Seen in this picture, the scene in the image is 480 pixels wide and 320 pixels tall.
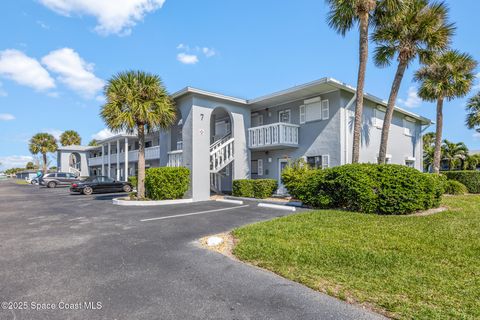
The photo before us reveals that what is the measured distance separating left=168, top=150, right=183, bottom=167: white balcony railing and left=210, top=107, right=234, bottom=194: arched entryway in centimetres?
178

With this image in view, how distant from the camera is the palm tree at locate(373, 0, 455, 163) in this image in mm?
12766

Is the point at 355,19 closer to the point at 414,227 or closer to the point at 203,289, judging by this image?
the point at 414,227

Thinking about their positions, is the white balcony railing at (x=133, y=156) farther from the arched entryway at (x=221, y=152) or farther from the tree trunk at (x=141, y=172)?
the tree trunk at (x=141, y=172)

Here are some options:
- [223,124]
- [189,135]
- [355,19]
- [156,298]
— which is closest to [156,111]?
[189,135]

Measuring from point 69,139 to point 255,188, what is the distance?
48731mm

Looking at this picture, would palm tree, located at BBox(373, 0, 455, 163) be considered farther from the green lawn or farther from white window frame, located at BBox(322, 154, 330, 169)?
the green lawn

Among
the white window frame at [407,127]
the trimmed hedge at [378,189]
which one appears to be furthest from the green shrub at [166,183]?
the white window frame at [407,127]

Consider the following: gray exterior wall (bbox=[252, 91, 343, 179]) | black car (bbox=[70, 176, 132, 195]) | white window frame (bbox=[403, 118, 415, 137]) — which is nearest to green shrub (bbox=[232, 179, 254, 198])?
gray exterior wall (bbox=[252, 91, 343, 179])

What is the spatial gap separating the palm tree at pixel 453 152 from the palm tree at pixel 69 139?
56.9 metres

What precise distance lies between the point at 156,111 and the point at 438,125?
57.4 feet

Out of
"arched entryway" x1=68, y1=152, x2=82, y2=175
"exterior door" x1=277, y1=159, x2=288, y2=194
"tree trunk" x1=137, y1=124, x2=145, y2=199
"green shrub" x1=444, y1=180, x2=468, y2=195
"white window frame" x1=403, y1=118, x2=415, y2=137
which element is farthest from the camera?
"arched entryway" x1=68, y1=152, x2=82, y2=175

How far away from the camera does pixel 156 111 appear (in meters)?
13.7

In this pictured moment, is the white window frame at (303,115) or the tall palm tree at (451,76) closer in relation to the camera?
the white window frame at (303,115)

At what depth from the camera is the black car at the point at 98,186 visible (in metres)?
19.8
